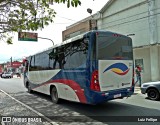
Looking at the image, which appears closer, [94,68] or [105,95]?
[94,68]

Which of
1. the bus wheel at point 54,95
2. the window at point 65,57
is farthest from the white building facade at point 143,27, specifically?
the bus wheel at point 54,95

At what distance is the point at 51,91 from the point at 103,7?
12.6 meters

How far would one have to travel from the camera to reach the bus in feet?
24.7

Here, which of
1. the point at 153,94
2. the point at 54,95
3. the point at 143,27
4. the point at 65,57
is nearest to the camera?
the point at 65,57

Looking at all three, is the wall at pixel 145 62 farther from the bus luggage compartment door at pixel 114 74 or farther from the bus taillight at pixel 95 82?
the bus taillight at pixel 95 82

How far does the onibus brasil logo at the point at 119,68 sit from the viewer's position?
795 cm

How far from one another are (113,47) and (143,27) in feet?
31.9

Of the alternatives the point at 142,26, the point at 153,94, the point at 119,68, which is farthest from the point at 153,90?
the point at 142,26

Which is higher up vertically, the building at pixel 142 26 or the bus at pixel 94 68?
the building at pixel 142 26

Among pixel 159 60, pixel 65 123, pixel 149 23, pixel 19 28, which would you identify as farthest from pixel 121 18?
pixel 65 123

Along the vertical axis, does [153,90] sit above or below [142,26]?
below

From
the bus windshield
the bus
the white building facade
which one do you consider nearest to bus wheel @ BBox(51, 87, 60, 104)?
the bus

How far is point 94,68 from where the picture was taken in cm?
748

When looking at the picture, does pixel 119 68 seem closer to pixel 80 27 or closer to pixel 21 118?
pixel 21 118
